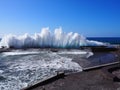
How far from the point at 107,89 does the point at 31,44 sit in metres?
31.5

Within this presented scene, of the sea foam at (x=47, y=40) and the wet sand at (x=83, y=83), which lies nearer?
the wet sand at (x=83, y=83)

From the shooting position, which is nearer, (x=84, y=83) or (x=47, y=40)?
(x=84, y=83)

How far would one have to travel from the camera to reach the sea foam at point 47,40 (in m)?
36.6

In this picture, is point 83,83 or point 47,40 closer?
point 83,83

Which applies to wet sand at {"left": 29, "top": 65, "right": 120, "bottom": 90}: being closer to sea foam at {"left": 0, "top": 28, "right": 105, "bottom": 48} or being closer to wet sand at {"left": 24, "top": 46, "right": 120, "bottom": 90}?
wet sand at {"left": 24, "top": 46, "right": 120, "bottom": 90}

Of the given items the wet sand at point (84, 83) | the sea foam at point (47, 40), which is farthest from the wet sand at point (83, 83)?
Answer: the sea foam at point (47, 40)

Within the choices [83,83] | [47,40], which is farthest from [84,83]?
[47,40]

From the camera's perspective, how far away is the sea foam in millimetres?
36553

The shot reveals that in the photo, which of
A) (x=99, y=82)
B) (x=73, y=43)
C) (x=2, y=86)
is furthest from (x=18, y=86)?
(x=73, y=43)

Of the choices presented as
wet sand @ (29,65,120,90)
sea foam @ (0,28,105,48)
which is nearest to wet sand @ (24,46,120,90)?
wet sand @ (29,65,120,90)

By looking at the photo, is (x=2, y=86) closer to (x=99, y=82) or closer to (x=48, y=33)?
(x=99, y=82)

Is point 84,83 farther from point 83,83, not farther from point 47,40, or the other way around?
point 47,40

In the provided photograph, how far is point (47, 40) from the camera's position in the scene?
39125 millimetres

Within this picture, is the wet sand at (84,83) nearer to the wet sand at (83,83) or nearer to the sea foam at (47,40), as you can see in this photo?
the wet sand at (83,83)
